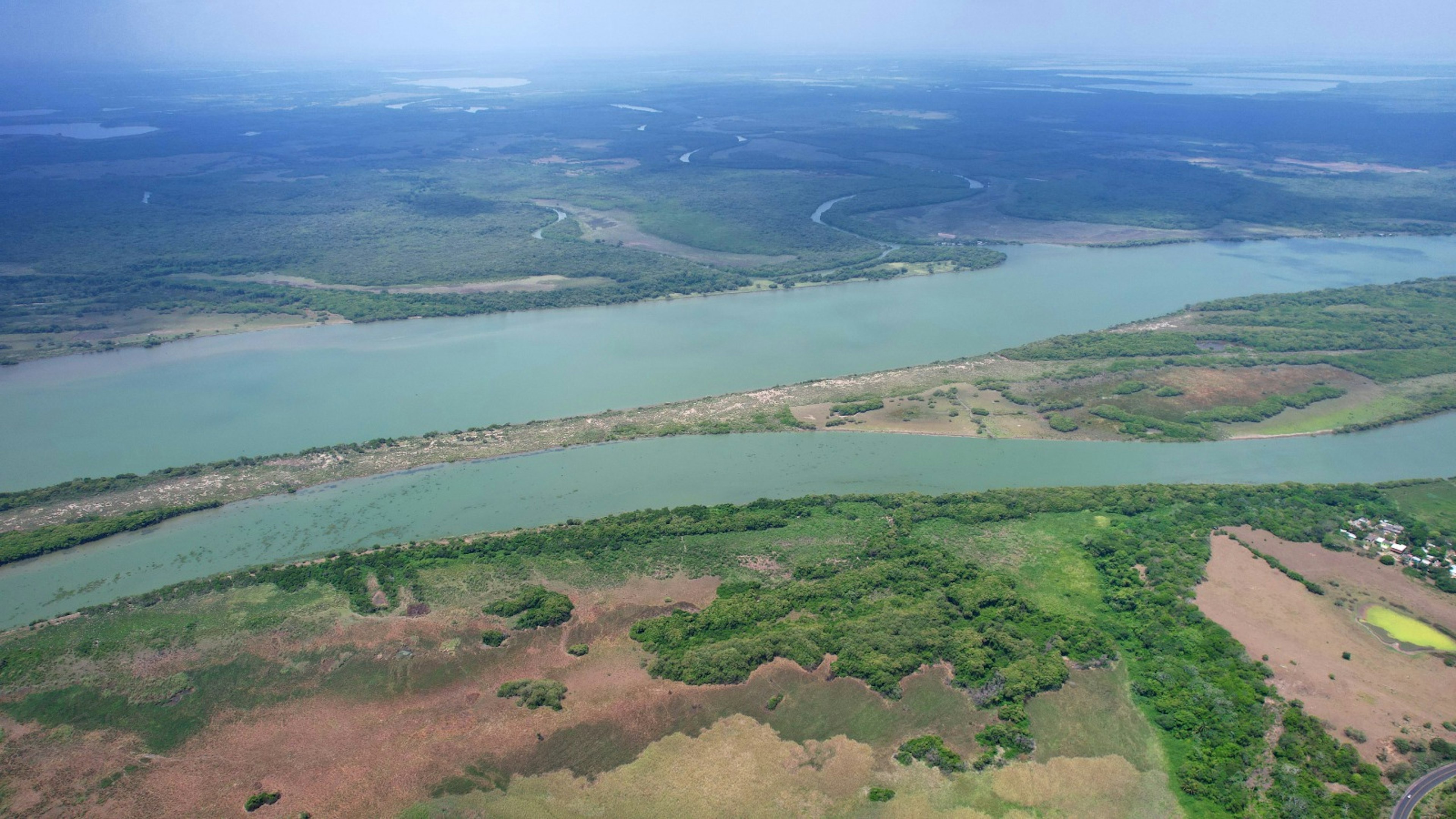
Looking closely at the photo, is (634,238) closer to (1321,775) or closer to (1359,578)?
(1359,578)

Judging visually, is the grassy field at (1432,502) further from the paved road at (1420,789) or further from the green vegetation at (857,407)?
the green vegetation at (857,407)

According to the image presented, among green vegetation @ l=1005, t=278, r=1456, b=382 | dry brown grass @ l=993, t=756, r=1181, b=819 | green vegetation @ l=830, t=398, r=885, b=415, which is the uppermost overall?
green vegetation @ l=1005, t=278, r=1456, b=382

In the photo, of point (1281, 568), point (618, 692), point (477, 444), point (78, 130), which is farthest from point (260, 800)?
point (78, 130)

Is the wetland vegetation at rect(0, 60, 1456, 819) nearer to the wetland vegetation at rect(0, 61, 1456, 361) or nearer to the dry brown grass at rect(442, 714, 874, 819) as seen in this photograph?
the dry brown grass at rect(442, 714, 874, 819)

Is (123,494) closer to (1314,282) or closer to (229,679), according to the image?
(229,679)

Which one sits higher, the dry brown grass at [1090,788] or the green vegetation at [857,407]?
the green vegetation at [857,407]

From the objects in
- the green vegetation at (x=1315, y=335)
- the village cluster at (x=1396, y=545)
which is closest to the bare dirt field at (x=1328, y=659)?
the village cluster at (x=1396, y=545)

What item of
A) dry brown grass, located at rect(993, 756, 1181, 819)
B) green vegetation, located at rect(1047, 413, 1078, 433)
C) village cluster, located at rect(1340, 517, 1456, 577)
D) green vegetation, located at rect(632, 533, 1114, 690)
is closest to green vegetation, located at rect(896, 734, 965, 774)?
dry brown grass, located at rect(993, 756, 1181, 819)
